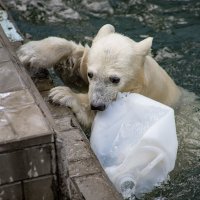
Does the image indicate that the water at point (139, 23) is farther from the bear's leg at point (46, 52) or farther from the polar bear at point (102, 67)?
the bear's leg at point (46, 52)

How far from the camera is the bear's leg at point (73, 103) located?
4043 mm

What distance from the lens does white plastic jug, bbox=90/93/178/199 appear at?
3582 millimetres

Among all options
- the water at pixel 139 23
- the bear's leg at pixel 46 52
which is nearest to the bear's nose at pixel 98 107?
the bear's leg at pixel 46 52

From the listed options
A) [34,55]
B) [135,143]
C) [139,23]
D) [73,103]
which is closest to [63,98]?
[73,103]

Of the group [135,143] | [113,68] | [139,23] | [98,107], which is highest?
[113,68]

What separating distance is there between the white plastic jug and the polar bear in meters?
0.15

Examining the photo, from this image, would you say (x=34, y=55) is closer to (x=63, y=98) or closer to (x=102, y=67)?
(x=63, y=98)

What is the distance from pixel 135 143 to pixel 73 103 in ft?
2.09

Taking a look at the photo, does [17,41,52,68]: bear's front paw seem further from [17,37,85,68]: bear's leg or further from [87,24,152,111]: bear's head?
[87,24,152,111]: bear's head

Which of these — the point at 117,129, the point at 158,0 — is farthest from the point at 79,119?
the point at 158,0

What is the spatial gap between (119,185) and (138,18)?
4018 millimetres

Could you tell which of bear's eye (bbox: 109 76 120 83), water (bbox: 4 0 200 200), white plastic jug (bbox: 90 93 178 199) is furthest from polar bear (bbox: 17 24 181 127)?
water (bbox: 4 0 200 200)

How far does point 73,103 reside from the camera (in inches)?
160

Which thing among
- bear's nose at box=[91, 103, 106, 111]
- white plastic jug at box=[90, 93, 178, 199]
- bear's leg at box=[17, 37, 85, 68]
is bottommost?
white plastic jug at box=[90, 93, 178, 199]
